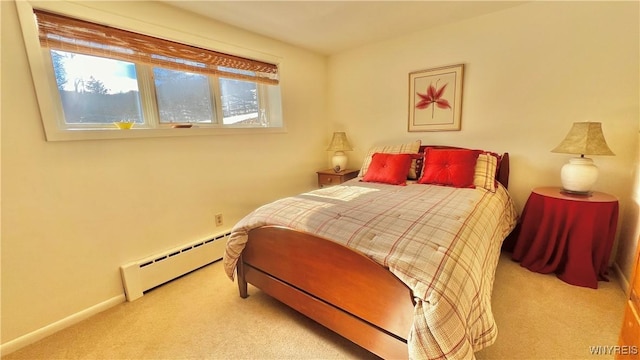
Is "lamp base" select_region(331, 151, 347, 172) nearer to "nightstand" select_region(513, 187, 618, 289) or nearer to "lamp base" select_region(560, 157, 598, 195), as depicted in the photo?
"nightstand" select_region(513, 187, 618, 289)

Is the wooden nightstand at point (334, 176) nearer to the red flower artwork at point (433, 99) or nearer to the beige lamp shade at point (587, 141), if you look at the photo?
the red flower artwork at point (433, 99)

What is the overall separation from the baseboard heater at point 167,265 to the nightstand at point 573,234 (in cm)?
262

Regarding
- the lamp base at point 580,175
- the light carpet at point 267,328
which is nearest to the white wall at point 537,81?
the lamp base at point 580,175

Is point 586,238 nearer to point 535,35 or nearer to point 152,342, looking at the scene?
point 535,35

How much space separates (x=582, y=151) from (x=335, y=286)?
1909mm

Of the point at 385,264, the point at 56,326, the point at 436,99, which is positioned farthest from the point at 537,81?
the point at 56,326

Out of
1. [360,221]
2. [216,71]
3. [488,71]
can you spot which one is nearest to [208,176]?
[216,71]

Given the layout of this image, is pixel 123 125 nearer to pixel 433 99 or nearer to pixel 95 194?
pixel 95 194

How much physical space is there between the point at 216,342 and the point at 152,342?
37 cm

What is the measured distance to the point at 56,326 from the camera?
162cm

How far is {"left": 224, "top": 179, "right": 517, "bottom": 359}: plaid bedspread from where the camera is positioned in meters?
0.98

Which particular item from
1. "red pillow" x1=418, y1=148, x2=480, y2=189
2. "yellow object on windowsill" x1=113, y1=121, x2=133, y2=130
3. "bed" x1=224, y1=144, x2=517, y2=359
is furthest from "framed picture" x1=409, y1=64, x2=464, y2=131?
"yellow object on windowsill" x1=113, y1=121, x2=133, y2=130

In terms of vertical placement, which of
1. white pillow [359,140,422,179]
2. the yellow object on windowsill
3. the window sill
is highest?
the yellow object on windowsill

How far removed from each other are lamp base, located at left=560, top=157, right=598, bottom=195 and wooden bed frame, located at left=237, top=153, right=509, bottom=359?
1761 mm
